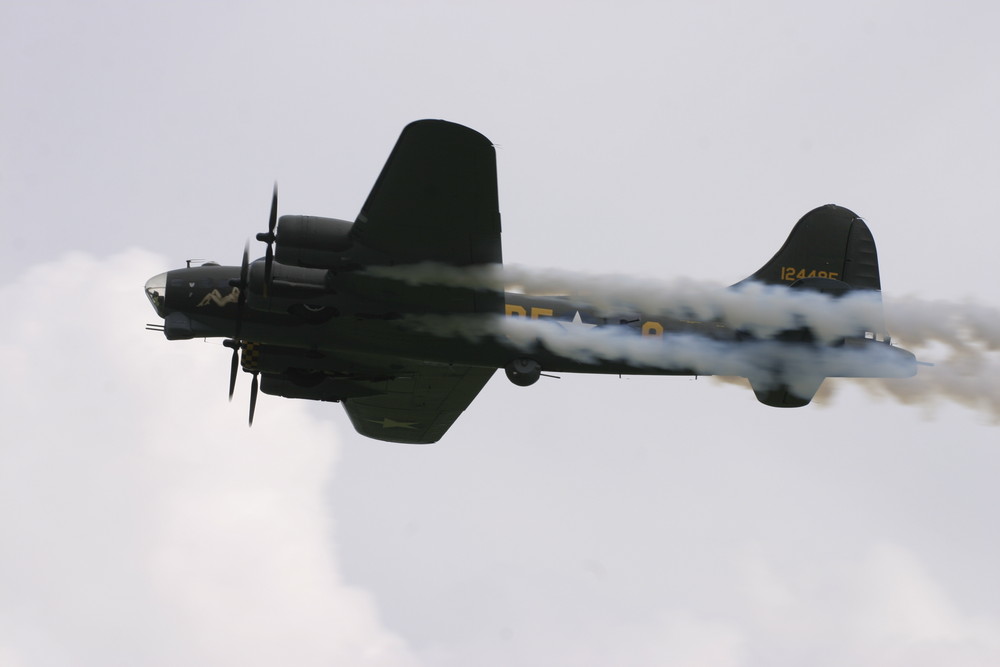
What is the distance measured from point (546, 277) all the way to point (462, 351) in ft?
6.99

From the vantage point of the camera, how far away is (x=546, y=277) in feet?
71.1

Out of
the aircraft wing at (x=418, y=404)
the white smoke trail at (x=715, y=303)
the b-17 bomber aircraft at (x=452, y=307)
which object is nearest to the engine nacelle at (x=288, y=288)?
the b-17 bomber aircraft at (x=452, y=307)

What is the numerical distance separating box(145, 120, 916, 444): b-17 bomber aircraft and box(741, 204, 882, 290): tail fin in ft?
0.09

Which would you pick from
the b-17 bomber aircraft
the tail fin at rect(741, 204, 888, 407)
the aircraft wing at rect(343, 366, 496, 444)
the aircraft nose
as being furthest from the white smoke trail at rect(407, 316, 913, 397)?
the aircraft nose

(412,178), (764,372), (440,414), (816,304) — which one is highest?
(412,178)

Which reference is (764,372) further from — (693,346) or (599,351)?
(599,351)

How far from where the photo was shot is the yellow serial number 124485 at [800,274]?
942 inches

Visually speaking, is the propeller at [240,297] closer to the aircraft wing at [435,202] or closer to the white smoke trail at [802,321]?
the aircraft wing at [435,202]

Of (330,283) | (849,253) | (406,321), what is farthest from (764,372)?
(330,283)

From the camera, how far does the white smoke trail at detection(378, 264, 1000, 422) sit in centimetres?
2197

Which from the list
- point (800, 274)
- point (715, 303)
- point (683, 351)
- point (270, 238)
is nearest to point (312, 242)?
point (270, 238)

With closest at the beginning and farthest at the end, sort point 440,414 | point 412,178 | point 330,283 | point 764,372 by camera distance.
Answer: point 412,178 → point 330,283 → point 764,372 → point 440,414

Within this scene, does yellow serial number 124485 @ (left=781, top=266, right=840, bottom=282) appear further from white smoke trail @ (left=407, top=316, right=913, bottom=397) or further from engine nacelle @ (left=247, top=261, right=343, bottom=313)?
engine nacelle @ (left=247, top=261, right=343, bottom=313)

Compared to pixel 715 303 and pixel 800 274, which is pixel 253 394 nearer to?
pixel 715 303
